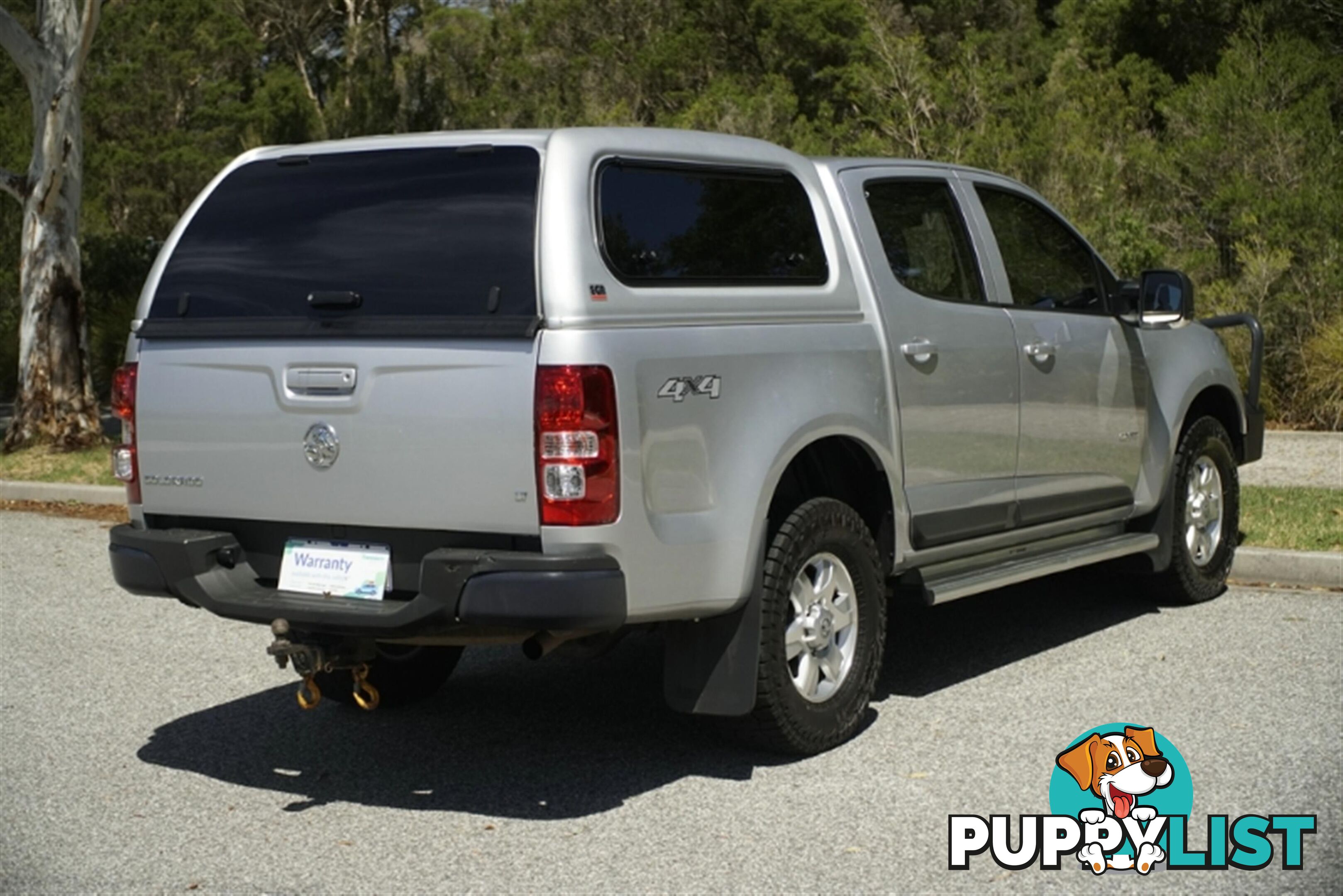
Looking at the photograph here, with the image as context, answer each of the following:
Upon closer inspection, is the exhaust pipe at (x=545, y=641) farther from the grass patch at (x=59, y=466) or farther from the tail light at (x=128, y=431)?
the grass patch at (x=59, y=466)

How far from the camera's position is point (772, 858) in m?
4.91

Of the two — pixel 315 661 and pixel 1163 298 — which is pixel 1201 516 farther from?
pixel 315 661

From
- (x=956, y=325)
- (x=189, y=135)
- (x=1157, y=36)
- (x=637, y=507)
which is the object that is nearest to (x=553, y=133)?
(x=637, y=507)

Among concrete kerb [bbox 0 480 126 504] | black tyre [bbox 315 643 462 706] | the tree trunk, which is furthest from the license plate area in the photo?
the tree trunk

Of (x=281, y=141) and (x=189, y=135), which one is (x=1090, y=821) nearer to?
(x=281, y=141)

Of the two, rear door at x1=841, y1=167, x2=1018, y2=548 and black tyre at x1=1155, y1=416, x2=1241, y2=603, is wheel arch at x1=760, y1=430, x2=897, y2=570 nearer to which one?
rear door at x1=841, y1=167, x2=1018, y2=548

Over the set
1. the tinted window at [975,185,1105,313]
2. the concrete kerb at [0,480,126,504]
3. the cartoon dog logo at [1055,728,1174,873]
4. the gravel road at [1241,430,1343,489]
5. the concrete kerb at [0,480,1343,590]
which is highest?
the tinted window at [975,185,1105,313]

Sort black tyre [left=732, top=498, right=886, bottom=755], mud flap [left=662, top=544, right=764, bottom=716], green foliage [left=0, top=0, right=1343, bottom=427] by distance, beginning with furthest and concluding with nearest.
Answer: green foliage [left=0, top=0, right=1343, bottom=427]
black tyre [left=732, top=498, right=886, bottom=755]
mud flap [left=662, top=544, right=764, bottom=716]

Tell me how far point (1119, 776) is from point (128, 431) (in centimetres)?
355

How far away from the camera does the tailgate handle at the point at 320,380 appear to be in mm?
5293

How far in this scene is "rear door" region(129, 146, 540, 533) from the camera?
509 centimetres

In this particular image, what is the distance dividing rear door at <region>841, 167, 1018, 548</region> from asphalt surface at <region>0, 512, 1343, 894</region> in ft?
2.67

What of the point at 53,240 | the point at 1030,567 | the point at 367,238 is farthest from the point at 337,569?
the point at 53,240

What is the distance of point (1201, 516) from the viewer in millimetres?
8539
